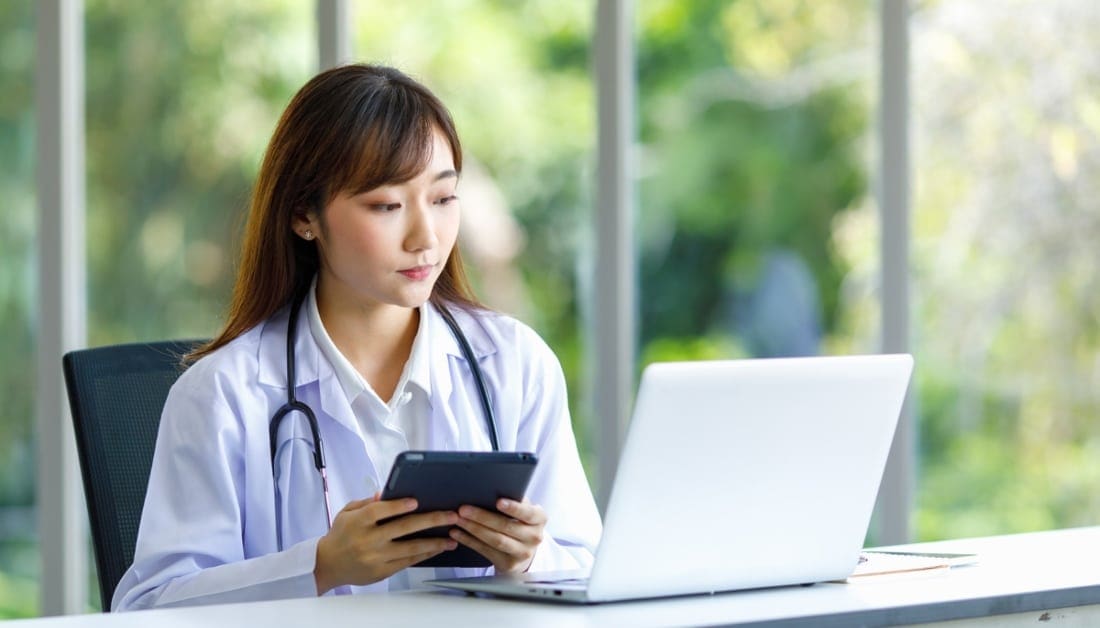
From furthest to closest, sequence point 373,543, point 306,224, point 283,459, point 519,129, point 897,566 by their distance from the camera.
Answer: point 519,129 → point 306,224 → point 283,459 → point 897,566 → point 373,543

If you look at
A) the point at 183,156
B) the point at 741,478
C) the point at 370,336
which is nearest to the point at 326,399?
the point at 370,336

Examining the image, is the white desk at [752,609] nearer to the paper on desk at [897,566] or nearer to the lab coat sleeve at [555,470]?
the paper on desk at [897,566]

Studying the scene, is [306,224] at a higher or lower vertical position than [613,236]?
higher

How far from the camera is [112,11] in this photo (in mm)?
3611

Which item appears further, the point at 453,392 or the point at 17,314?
the point at 17,314

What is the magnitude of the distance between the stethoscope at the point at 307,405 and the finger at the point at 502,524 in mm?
280

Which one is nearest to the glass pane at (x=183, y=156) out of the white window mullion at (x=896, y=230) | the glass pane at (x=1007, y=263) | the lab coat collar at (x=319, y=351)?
the white window mullion at (x=896, y=230)

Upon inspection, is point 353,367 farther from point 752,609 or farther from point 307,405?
point 752,609

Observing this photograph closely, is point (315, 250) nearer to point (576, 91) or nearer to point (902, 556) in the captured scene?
point (902, 556)

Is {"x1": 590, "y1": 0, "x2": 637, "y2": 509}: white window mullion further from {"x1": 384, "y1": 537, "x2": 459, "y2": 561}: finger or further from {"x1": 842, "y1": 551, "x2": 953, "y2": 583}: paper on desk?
{"x1": 384, "y1": 537, "x2": 459, "y2": 561}: finger

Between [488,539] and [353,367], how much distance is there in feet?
1.40

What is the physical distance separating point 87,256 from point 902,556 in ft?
7.86

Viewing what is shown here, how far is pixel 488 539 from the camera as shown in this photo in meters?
1.56

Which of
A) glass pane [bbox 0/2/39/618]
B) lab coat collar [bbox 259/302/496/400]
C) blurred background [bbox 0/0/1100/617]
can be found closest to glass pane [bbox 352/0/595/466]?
blurred background [bbox 0/0/1100/617]
